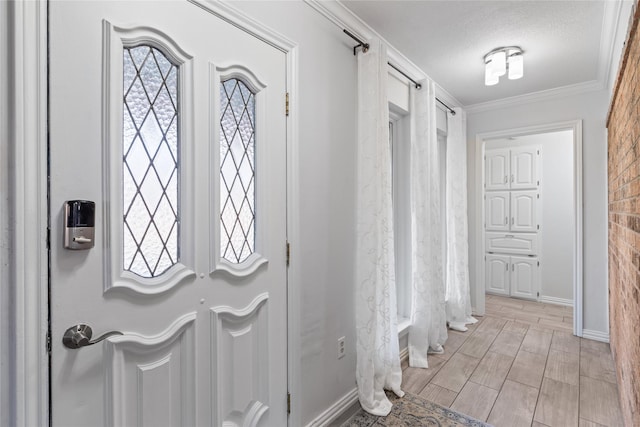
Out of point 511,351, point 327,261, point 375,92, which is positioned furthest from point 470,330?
point 375,92

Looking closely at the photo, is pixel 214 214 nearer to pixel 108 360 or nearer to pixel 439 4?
pixel 108 360

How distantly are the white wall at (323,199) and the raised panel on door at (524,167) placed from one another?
11.7 feet

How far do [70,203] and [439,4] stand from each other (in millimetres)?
2142

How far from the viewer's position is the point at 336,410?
1.90 m

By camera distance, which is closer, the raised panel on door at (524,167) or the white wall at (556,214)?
the white wall at (556,214)

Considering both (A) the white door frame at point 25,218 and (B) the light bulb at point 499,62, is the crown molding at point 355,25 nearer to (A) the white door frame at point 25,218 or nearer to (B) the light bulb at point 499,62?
(B) the light bulb at point 499,62

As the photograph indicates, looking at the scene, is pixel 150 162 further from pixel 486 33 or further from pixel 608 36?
pixel 608 36

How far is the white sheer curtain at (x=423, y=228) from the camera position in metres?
2.63

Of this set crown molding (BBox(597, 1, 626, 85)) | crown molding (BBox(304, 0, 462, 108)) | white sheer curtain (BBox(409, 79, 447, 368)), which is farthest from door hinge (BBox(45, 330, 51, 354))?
crown molding (BBox(597, 1, 626, 85))

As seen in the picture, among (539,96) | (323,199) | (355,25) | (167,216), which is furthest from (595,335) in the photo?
(167,216)

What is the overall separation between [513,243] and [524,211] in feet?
1.57

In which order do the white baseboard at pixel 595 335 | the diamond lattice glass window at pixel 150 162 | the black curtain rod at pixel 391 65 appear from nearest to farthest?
1. the diamond lattice glass window at pixel 150 162
2. the black curtain rod at pixel 391 65
3. the white baseboard at pixel 595 335

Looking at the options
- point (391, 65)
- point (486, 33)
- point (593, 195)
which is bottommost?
point (593, 195)

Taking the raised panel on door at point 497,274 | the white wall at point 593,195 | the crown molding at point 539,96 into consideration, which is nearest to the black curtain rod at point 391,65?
the crown molding at point 539,96
